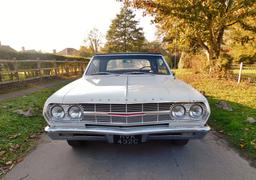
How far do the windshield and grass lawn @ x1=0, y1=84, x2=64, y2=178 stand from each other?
72.0 inches

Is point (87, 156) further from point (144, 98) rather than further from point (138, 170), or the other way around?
point (144, 98)

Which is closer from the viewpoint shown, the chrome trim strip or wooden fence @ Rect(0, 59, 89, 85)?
the chrome trim strip

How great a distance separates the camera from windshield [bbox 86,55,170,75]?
17.4ft

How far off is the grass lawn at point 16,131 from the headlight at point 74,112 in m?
1.21

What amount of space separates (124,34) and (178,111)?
49780mm

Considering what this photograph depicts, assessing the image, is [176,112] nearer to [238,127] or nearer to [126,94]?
[126,94]

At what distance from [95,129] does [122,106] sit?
19.4 inches

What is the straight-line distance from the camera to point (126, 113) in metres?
3.27

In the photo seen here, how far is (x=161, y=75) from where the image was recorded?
4.98m

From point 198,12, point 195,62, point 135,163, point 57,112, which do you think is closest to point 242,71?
point 195,62

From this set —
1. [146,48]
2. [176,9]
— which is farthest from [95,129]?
[146,48]

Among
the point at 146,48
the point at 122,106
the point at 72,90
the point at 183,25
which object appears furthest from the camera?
the point at 146,48

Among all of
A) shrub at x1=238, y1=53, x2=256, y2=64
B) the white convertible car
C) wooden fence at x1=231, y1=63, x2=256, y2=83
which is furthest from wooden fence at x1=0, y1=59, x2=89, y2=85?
shrub at x1=238, y1=53, x2=256, y2=64

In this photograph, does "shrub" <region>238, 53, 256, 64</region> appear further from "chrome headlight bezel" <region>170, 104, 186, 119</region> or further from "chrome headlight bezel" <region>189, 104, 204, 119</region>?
"chrome headlight bezel" <region>170, 104, 186, 119</region>
